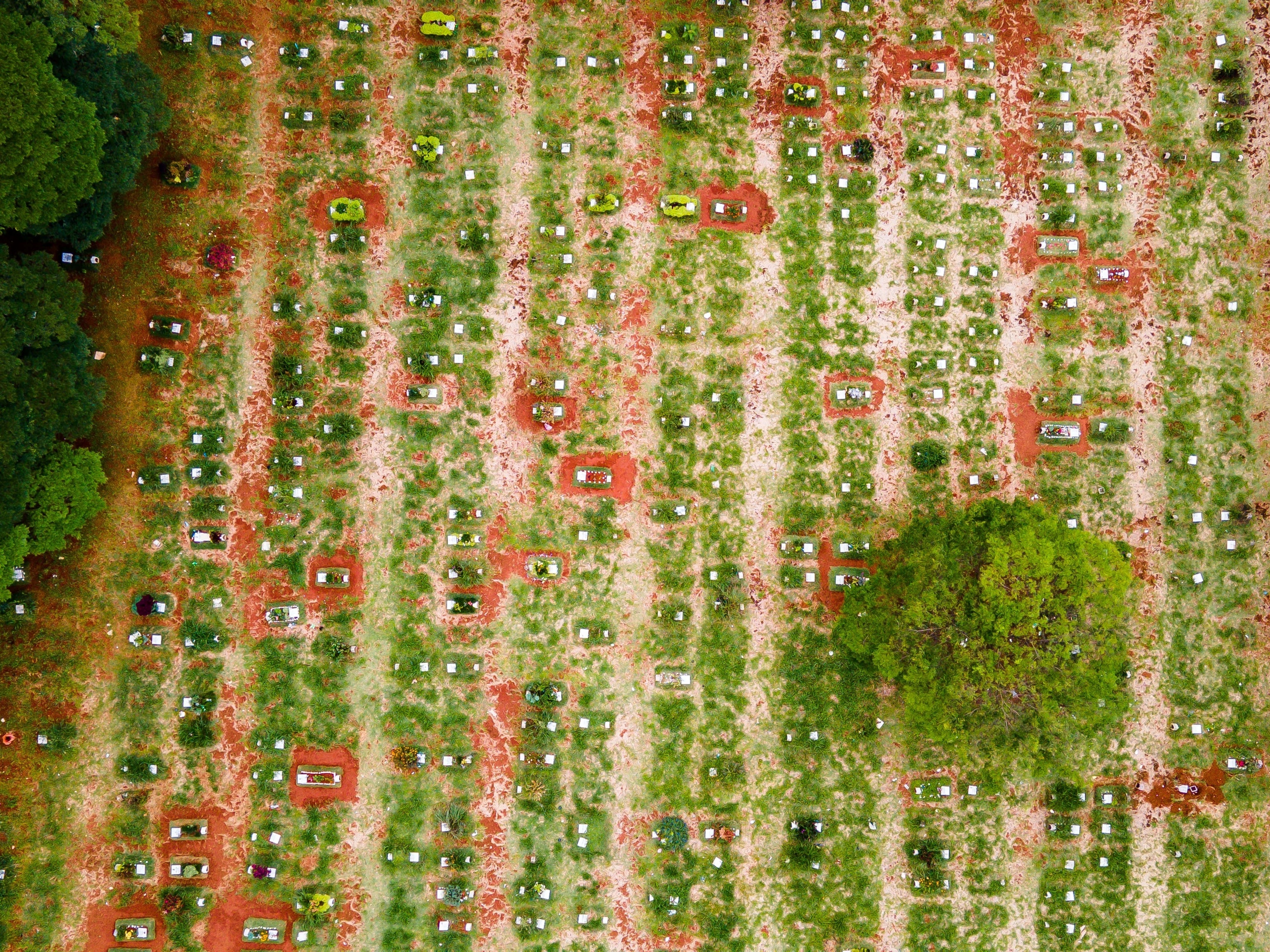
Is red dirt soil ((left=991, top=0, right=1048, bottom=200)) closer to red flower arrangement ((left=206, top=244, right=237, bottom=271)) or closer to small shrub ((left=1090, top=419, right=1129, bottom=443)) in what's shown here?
small shrub ((left=1090, top=419, right=1129, bottom=443))

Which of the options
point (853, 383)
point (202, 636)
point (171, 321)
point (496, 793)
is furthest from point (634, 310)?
point (202, 636)

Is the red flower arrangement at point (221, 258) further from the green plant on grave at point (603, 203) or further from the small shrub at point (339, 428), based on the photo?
the green plant on grave at point (603, 203)

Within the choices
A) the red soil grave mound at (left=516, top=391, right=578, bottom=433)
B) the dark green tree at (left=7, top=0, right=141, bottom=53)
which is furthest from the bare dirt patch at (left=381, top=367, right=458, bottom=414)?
the dark green tree at (left=7, top=0, right=141, bottom=53)

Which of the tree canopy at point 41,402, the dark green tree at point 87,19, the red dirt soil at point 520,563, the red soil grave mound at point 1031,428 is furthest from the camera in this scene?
the red soil grave mound at point 1031,428

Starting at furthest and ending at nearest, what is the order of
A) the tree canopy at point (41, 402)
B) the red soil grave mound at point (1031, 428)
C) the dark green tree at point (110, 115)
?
the red soil grave mound at point (1031, 428)
the dark green tree at point (110, 115)
the tree canopy at point (41, 402)

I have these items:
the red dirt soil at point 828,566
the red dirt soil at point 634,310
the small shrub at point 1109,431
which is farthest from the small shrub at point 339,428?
the small shrub at point 1109,431

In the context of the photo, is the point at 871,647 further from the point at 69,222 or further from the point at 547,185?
the point at 69,222
